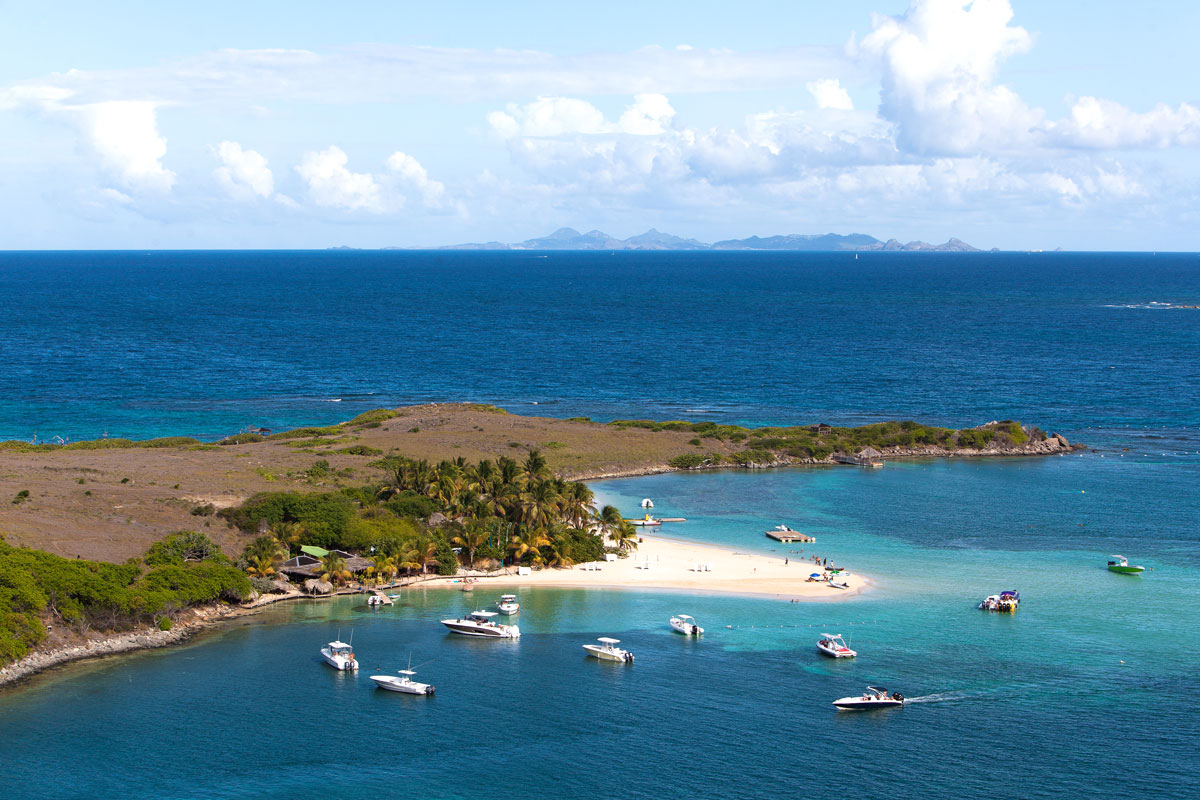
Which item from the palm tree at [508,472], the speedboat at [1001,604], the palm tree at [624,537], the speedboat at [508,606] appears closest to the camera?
the speedboat at [508,606]

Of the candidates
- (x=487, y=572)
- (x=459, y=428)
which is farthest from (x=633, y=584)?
(x=459, y=428)

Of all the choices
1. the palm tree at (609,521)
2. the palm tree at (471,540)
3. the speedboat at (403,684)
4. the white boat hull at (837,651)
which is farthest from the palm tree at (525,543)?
the white boat hull at (837,651)

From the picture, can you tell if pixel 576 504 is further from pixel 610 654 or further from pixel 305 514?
pixel 610 654

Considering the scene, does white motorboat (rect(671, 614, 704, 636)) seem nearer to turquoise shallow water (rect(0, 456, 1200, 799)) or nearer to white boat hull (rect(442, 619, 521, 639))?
turquoise shallow water (rect(0, 456, 1200, 799))

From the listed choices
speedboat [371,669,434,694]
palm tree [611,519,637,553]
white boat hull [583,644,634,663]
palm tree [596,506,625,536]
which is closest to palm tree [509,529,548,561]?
palm tree [611,519,637,553]

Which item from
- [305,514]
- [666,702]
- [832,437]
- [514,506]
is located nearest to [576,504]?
[514,506]

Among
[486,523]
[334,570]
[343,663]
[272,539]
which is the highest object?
[486,523]

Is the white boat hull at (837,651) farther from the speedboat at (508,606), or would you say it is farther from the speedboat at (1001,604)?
the speedboat at (508,606)

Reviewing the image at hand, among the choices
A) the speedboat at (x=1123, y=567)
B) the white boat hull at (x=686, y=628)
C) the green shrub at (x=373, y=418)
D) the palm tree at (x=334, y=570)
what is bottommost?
the white boat hull at (x=686, y=628)
